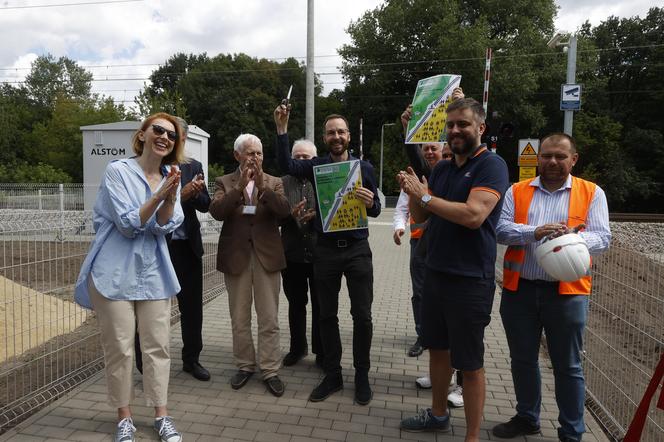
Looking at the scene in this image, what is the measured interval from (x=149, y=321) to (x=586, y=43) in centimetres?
4388

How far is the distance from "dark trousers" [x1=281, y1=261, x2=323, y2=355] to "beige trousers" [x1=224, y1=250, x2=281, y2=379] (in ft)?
1.41

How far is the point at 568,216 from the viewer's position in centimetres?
318

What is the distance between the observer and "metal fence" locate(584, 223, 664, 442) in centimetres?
337

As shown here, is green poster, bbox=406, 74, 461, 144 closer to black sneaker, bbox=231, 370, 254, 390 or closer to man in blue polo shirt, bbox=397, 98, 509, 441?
man in blue polo shirt, bbox=397, 98, 509, 441

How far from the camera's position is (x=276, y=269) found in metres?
4.16

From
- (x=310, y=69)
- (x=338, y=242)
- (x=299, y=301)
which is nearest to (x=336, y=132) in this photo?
(x=338, y=242)

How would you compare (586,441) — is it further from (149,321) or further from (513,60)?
(513,60)

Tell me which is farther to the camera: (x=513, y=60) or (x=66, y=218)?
(x=513, y=60)

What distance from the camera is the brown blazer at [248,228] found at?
4.04 meters

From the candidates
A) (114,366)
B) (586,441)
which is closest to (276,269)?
(114,366)

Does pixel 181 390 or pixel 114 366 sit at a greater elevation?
pixel 114 366

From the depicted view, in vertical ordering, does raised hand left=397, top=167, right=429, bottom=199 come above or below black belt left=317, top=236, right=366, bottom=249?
above

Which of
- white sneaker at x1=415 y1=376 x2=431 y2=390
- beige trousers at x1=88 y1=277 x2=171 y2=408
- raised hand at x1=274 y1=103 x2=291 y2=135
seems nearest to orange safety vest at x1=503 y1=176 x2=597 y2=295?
white sneaker at x1=415 y1=376 x2=431 y2=390

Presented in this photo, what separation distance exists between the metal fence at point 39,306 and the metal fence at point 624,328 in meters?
4.13
